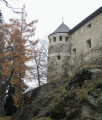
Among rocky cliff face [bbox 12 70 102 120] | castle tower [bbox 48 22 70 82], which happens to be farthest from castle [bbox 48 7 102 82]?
rocky cliff face [bbox 12 70 102 120]

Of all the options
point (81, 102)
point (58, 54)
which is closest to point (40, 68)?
point (58, 54)

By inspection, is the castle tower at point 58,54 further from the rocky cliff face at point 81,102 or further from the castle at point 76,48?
the rocky cliff face at point 81,102

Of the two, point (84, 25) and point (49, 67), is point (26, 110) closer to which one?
point (49, 67)

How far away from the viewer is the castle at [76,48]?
17.5 metres

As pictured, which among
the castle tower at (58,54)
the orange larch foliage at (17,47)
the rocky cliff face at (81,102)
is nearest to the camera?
the rocky cliff face at (81,102)

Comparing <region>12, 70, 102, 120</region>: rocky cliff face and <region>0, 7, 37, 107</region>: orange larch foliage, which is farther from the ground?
<region>0, 7, 37, 107</region>: orange larch foliage

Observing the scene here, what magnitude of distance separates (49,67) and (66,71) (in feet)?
7.99

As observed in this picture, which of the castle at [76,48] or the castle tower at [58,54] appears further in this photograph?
the castle tower at [58,54]

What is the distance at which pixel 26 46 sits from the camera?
14.4 metres

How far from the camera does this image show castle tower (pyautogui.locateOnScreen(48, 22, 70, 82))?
2198 cm

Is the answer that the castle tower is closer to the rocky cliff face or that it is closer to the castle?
the castle

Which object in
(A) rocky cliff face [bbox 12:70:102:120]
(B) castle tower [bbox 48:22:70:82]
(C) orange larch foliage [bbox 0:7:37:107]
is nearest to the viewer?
(A) rocky cliff face [bbox 12:70:102:120]

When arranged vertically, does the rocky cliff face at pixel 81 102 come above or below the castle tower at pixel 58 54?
below

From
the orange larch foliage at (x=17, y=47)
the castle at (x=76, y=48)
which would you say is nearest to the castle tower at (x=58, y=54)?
the castle at (x=76, y=48)
